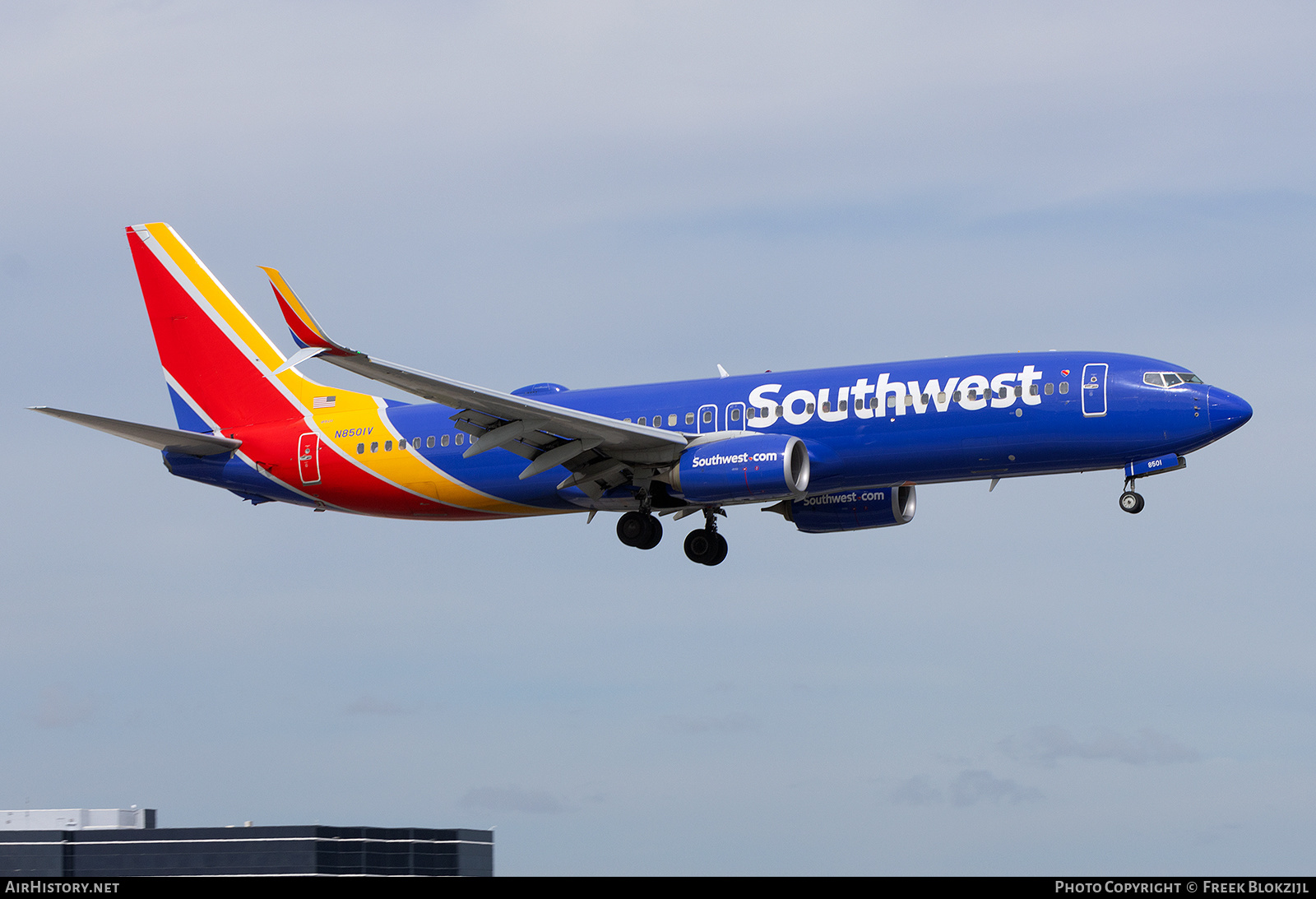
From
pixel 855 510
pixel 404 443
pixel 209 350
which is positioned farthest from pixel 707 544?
pixel 209 350

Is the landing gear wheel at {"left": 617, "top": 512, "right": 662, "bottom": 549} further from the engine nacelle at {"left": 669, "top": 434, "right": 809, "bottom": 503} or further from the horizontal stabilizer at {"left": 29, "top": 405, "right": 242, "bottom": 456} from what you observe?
the horizontal stabilizer at {"left": 29, "top": 405, "right": 242, "bottom": 456}

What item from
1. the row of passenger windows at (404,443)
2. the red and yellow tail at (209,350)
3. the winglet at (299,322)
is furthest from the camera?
the red and yellow tail at (209,350)

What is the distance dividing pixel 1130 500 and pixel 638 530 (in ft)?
44.0

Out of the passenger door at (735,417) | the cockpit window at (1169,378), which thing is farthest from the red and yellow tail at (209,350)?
the cockpit window at (1169,378)

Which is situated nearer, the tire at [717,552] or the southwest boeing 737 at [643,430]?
the southwest boeing 737 at [643,430]

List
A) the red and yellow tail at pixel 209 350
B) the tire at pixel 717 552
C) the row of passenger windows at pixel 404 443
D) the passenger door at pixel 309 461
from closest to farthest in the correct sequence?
the row of passenger windows at pixel 404 443, the tire at pixel 717 552, the passenger door at pixel 309 461, the red and yellow tail at pixel 209 350

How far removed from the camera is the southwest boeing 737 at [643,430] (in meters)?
40.3

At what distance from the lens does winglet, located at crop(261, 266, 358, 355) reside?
123 feet

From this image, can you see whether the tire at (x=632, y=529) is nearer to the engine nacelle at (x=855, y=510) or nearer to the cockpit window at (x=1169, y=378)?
the engine nacelle at (x=855, y=510)

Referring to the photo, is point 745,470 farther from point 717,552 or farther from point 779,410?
point 717,552

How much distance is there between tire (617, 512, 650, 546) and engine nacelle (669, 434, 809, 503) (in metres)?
3.17

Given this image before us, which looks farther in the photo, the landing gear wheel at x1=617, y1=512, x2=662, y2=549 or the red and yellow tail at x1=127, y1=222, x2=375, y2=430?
the red and yellow tail at x1=127, y1=222, x2=375, y2=430

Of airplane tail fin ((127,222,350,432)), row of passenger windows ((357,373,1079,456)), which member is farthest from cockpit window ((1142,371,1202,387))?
airplane tail fin ((127,222,350,432))

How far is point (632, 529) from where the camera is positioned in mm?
45719
